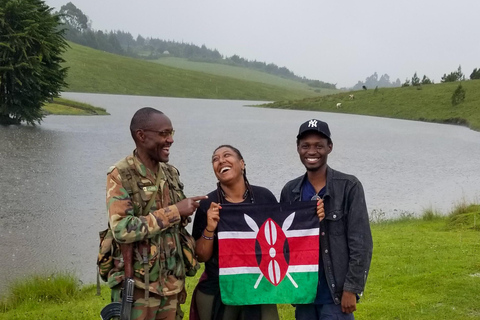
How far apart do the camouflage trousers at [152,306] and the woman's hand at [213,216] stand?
0.65 meters

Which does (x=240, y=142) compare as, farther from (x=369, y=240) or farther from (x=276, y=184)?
(x=369, y=240)

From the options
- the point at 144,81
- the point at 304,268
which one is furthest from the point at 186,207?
the point at 144,81

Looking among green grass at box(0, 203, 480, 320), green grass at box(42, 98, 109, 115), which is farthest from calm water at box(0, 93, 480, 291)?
green grass at box(42, 98, 109, 115)

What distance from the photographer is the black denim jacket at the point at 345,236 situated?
3910 millimetres

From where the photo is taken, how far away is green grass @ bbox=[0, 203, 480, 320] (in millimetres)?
6719

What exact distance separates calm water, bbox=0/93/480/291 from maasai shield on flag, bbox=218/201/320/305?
6487mm

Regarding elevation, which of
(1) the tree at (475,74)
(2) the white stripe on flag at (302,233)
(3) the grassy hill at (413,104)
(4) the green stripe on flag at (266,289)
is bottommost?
(4) the green stripe on flag at (266,289)

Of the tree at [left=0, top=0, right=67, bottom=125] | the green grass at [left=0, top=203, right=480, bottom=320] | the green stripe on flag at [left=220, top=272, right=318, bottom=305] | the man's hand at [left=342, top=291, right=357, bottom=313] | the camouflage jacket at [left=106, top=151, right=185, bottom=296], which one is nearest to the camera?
the camouflage jacket at [left=106, top=151, right=185, bottom=296]

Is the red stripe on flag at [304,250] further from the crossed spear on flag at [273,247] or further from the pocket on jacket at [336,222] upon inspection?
the pocket on jacket at [336,222]

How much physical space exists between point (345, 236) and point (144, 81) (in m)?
122

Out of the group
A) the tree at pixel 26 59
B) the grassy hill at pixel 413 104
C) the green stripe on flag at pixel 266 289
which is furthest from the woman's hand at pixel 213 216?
the grassy hill at pixel 413 104

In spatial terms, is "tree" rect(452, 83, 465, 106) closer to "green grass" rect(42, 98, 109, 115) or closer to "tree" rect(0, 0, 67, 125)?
"green grass" rect(42, 98, 109, 115)

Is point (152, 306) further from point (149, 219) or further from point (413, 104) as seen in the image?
point (413, 104)

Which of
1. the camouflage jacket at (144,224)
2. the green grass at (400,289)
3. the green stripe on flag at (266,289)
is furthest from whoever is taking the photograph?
the green grass at (400,289)
